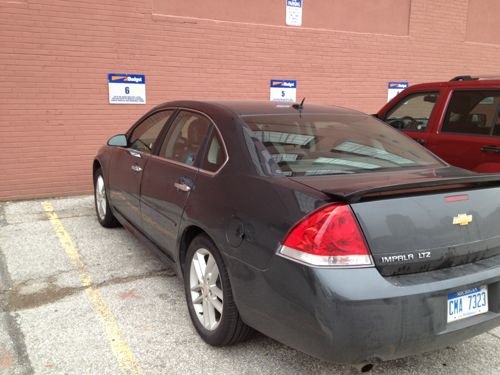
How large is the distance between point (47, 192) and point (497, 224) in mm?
6492

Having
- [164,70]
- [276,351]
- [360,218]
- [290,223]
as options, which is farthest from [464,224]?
[164,70]

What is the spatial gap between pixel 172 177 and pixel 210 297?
3.28 feet

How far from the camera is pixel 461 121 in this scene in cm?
493

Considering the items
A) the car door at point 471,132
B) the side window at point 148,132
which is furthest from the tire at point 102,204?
the car door at point 471,132

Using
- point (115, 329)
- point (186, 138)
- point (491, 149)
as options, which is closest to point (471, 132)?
point (491, 149)

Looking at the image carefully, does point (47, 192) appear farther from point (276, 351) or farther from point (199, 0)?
point (276, 351)

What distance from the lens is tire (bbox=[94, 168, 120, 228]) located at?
5397 millimetres

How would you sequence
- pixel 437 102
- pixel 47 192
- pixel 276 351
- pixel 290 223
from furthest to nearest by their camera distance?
pixel 47 192
pixel 437 102
pixel 276 351
pixel 290 223

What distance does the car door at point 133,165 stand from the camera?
4188 millimetres

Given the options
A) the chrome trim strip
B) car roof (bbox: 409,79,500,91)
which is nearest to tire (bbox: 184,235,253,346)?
the chrome trim strip

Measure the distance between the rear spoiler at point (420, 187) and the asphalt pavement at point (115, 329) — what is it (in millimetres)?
1150

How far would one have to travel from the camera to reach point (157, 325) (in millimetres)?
3328

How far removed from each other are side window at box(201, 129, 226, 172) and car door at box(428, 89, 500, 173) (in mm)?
2875

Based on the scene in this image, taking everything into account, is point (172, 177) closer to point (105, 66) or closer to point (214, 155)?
point (214, 155)
